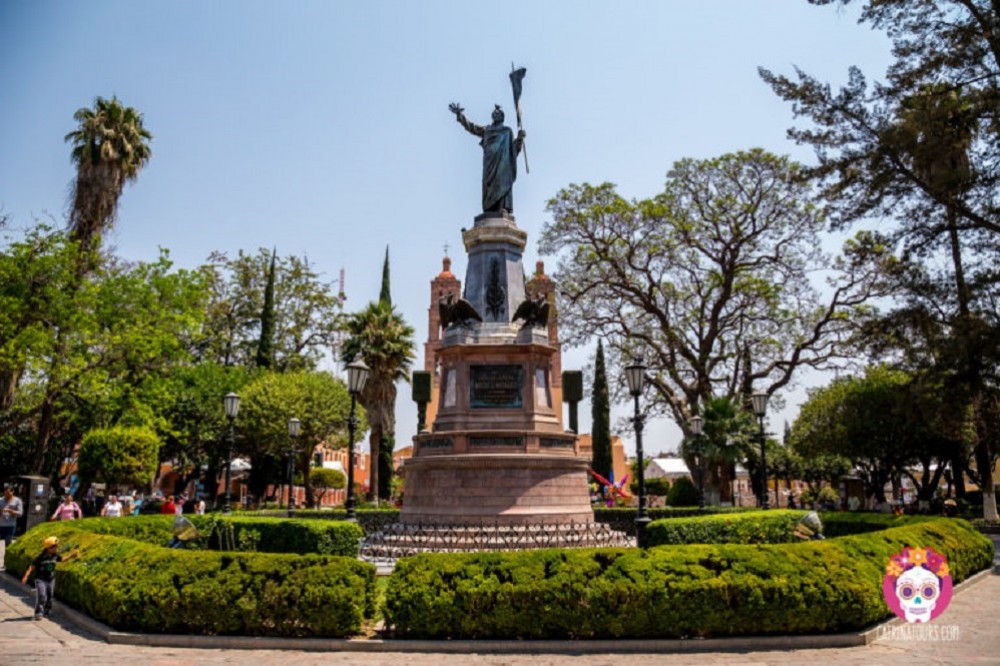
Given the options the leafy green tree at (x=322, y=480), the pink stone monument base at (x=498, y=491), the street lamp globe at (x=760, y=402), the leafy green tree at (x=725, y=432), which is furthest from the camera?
the leafy green tree at (x=322, y=480)

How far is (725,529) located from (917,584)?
398 cm

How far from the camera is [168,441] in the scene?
3931 centimetres

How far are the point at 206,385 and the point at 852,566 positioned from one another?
119 feet

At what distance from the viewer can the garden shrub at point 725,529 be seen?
13977 mm

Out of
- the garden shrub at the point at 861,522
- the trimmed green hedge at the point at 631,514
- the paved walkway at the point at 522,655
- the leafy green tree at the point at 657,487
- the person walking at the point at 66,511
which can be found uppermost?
the person walking at the point at 66,511

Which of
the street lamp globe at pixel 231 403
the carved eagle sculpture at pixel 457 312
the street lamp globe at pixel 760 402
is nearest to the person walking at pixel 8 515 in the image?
the street lamp globe at pixel 231 403

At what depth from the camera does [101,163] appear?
2923 cm

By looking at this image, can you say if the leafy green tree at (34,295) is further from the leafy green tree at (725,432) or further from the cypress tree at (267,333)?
the leafy green tree at (725,432)

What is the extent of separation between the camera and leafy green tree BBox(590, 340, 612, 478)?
166ft

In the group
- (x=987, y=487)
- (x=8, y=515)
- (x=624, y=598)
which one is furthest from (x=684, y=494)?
(x=8, y=515)

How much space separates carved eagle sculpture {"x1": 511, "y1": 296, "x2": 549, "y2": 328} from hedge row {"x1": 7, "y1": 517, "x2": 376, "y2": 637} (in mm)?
10082

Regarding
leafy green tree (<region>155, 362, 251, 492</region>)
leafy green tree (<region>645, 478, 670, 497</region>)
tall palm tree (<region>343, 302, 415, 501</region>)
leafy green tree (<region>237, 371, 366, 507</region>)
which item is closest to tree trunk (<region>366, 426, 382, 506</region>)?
tall palm tree (<region>343, 302, 415, 501</region>)

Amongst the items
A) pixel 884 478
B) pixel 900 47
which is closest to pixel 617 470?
pixel 884 478

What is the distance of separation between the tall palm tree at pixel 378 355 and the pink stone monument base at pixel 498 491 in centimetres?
1901
